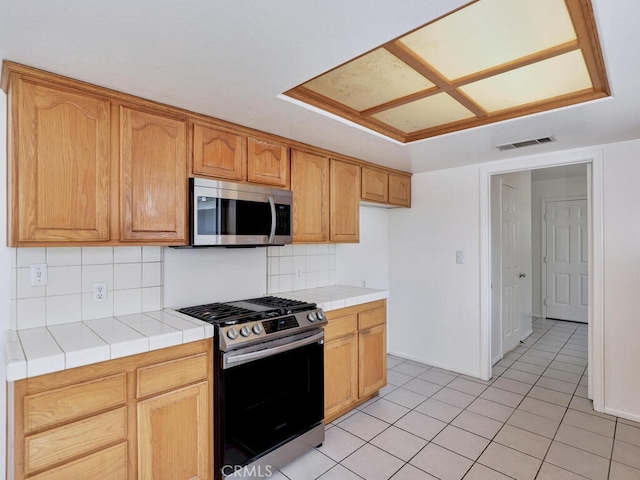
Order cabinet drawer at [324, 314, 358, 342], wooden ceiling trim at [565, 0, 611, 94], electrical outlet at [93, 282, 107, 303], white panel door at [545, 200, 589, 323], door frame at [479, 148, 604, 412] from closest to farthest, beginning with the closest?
1. wooden ceiling trim at [565, 0, 611, 94]
2. electrical outlet at [93, 282, 107, 303]
3. cabinet drawer at [324, 314, 358, 342]
4. door frame at [479, 148, 604, 412]
5. white panel door at [545, 200, 589, 323]

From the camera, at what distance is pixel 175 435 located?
1.78 m

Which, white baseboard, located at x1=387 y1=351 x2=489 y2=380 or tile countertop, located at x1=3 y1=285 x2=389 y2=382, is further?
white baseboard, located at x1=387 y1=351 x2=489 y2=380

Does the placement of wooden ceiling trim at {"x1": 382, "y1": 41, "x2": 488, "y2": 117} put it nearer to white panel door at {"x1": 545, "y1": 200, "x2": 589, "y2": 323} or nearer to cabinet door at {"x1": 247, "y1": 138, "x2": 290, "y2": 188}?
cabinet door at {"x1": 247, "y1": 138, "x2": 290, "y2": 188}

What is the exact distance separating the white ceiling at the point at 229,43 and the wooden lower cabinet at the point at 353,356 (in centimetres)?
153

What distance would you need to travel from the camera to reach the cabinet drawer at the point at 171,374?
1.66 m

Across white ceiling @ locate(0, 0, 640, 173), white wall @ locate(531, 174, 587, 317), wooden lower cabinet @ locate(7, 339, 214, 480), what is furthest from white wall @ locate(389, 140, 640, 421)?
white wall @ locate(531, 174, 587, 317)

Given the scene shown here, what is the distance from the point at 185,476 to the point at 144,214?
1.39 meters

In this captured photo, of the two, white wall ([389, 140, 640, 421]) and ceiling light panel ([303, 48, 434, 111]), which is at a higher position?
ceiling light panel ([303, 48, 434, 111])

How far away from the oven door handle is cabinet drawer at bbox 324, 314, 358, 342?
A: 0.18m

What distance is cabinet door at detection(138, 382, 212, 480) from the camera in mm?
1674

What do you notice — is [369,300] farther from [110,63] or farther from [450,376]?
[110,63]

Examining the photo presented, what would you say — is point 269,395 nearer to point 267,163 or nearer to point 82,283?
point 82,283

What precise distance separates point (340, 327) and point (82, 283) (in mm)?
1709

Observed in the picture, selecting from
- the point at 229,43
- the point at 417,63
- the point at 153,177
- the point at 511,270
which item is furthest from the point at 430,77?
the point at 511,270
